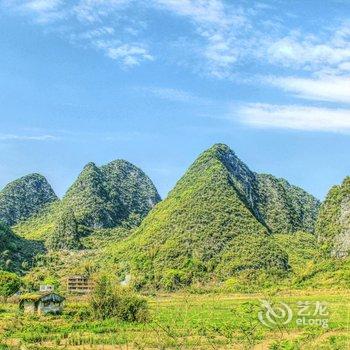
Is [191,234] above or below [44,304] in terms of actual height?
above

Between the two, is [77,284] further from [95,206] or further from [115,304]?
[95,206]

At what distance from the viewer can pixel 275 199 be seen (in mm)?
93938

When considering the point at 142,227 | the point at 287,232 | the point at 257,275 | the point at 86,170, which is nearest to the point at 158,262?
the point at 257,275

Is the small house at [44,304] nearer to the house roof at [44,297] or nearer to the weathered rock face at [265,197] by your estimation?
the house roof at [44,297]

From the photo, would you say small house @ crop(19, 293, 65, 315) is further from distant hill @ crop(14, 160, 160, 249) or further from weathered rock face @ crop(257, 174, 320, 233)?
weathered rock face @ crop(257, 174, 320, 233)

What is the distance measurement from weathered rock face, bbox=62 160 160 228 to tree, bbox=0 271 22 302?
4155 cm

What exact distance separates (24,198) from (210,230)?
5305 centimetres

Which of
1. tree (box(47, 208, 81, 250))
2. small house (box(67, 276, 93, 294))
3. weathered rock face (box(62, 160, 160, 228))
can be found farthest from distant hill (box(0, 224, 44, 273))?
weathered rock face (box(62, 160, 160, 228))

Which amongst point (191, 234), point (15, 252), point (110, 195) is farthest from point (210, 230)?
point (110, 195)

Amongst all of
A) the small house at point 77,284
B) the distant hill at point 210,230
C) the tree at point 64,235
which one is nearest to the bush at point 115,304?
the small house at point 77,284

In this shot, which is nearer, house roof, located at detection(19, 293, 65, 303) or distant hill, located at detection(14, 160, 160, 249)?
house roof, located at detection(19, 293, 65, 303)

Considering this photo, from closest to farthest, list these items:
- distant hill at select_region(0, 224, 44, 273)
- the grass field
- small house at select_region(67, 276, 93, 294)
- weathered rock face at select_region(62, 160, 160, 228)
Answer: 1. the grass field
2. small house at select_region(67, 276, 93, 294)
3. distant hill at select_region(0, 224, 44, 273)
4. weathered rock face at select_region(62, 160, 160, 228)

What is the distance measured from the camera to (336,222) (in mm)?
64062

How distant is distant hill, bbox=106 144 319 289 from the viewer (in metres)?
62.2
